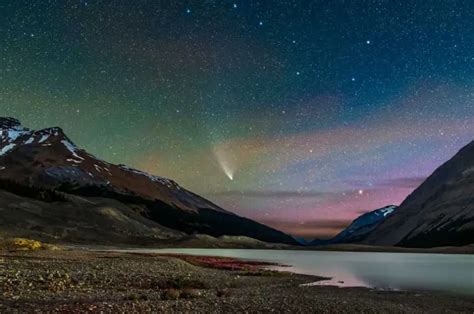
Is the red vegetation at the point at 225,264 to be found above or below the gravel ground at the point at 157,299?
above

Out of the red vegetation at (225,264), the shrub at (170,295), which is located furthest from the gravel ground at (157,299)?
the red vegetation at (225,264)

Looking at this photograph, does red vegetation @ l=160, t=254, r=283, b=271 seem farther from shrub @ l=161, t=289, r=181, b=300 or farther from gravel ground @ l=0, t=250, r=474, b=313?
shrub @ l=161, t=289, r=181, b=300

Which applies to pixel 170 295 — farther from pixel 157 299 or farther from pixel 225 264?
pixel 225 264

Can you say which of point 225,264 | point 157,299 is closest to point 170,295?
point 157,299

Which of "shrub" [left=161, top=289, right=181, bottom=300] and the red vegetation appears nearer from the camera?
"shrub" [left=161, top=289, right=181, bottom=300]

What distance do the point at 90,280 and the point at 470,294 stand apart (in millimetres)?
36417

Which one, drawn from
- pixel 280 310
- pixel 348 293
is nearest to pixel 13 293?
pixel 280 310

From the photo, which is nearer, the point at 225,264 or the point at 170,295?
the point at 170,295

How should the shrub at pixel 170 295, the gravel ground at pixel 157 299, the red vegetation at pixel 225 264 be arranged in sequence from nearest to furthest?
the gravel ground at pixel 157 299 → the shrub at pixel 170 295 → the red vegetation at pixel 225 264

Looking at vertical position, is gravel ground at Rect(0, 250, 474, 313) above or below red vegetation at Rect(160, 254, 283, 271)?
below

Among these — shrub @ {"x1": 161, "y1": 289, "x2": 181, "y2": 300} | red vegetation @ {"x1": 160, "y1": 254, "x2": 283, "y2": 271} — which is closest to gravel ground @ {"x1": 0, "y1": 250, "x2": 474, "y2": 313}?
shrub @ {"x1": 161, "y1": 289, "x2": 181, "y2": 300}

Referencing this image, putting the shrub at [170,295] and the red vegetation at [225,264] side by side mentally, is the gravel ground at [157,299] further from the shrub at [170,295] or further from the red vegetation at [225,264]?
the red vegetation at [225,264]

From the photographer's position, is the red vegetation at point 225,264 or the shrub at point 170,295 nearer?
the shrub at point 170,295

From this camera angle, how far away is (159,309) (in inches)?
1015
